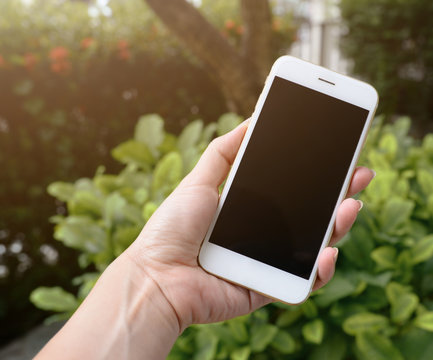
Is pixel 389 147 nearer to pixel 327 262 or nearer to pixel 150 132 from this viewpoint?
pixel 327 262

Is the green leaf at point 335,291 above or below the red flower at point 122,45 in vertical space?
below

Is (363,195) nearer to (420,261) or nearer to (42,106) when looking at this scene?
(420,261)

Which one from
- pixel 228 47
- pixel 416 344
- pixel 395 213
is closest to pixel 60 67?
pixel 228 47

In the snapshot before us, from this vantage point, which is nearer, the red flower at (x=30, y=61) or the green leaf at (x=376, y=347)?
the green leaf at (x=376, y=347)

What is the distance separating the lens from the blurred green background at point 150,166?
5.40 feet

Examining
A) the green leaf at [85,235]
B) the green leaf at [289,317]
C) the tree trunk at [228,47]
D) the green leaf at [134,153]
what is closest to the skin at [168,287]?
the green leaf at [289,317]

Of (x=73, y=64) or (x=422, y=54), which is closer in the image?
(x=73, y=64)

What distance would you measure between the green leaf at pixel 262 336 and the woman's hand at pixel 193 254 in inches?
3.6

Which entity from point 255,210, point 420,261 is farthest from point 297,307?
point 420,261

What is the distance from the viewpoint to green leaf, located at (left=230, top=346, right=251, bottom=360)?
157 cm

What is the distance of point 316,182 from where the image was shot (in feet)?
5.32

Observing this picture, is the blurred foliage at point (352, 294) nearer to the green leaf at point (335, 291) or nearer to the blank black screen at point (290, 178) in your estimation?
the green leaf at point (335, 291)

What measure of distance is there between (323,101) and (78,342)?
42.1 inches

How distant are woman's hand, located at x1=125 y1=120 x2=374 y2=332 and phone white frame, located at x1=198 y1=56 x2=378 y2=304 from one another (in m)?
0.03
